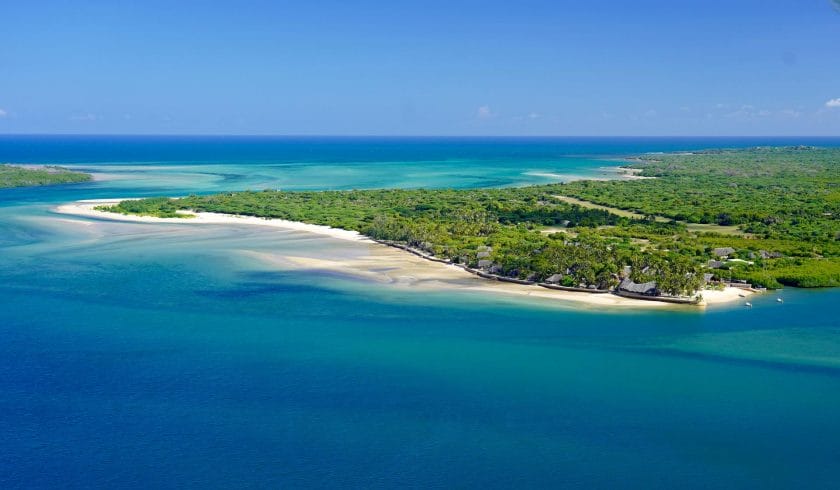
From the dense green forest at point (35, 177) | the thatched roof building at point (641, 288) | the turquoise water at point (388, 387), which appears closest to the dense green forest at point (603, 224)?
the thatched roof building at point (641, 288)

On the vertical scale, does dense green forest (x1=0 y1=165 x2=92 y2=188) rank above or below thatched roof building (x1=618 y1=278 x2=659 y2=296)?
above

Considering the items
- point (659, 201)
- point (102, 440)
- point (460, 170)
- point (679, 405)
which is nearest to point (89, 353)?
point (102, 440)

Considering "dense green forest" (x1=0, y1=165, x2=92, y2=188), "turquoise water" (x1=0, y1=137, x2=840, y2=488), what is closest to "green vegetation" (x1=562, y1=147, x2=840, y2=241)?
"turquoise water" (x1=0, y1=137, x2=840, y2=488)

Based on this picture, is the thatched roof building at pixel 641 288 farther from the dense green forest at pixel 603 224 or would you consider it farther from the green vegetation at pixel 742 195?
the green vegetation at pixel 742 195

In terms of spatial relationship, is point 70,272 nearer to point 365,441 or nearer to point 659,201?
point 365,441

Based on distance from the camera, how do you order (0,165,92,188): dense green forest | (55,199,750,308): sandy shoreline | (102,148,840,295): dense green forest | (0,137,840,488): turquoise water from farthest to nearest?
1. (0,165,92,188): dense green forest
2. (102,148,840,295): dense green forest
3. (55,199,750,308): sandy shoreline
4. (0,137,840,488): turquoise water

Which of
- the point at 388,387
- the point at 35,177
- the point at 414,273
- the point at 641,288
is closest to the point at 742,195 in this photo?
the point at 641,288

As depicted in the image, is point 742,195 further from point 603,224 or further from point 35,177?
point 35,177

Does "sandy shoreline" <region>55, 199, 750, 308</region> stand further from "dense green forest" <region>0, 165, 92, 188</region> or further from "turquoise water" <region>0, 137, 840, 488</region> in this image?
"dense green forest" <region>0, 165, 92, 188</region>
